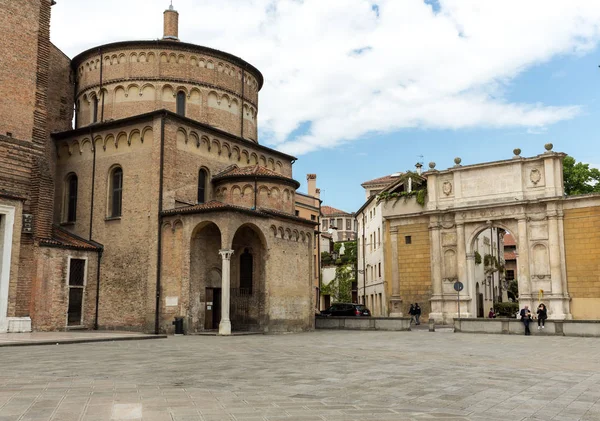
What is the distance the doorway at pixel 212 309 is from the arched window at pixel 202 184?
15.2 feet

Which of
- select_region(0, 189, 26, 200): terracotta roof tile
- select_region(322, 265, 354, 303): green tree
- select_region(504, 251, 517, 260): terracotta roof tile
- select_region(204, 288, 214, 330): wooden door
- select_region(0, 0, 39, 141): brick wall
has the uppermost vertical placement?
select_region(0, 0, 39, 141): brick wall

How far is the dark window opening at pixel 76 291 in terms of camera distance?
82.6 feet

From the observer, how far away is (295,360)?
14.0 m

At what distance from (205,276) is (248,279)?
9.66 feet

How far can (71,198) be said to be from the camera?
28266 mm

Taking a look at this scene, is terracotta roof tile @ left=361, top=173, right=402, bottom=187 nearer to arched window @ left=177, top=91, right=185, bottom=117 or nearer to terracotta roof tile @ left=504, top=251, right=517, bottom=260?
terracotta roof tile @ left=504, top=251, right=517, bottom=260

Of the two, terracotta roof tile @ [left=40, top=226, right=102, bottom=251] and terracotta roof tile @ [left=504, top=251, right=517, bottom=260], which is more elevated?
terracotta roof tile @ [left=504, top=251, right=517, bottom=260]

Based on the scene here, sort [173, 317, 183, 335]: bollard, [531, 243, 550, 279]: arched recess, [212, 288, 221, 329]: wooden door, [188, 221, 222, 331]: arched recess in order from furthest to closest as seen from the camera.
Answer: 1. [531, 243, 550, 279]: arched recess
2. [212, 288, 221, 329]: wooden door
3. [188, 221, 222, 331]: arched recess
4. [173, 317, 183, 335]: bollard

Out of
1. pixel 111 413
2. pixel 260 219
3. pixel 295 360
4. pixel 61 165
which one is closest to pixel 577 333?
pixel 260 219

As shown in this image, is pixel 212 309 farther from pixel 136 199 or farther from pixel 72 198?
pixel 72 198

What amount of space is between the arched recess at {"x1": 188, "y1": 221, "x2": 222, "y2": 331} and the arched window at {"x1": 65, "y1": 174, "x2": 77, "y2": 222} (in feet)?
24.3

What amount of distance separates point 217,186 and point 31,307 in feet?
32.9

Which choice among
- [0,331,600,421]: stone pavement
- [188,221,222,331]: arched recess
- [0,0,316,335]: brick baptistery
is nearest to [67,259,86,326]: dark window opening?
[0,0,316,335]: brick baptistery

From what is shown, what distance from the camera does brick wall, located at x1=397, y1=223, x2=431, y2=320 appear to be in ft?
124
